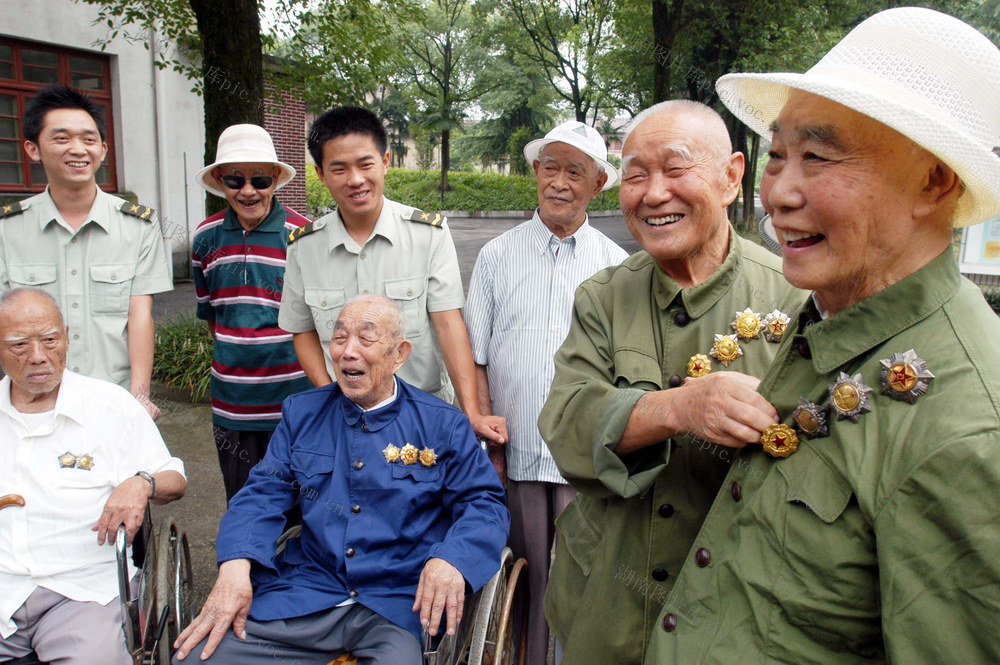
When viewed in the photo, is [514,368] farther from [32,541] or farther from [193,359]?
[193,359]

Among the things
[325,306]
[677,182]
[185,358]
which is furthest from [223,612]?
[185,358]

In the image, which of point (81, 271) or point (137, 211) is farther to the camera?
point (137, 211)

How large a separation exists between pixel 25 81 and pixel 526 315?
35.3 ft

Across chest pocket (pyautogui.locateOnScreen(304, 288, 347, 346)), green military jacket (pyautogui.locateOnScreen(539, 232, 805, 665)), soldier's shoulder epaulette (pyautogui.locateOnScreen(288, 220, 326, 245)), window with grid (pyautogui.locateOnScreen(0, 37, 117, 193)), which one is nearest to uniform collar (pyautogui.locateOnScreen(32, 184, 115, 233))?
soldier's shoulder epaulette (pyautogui.locateOnScreen(288, 220, 326, 245))

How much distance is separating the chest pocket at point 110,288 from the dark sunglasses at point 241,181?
1.97 feet

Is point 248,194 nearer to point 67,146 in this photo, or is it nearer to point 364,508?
point 67,146

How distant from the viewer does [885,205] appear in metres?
1.03

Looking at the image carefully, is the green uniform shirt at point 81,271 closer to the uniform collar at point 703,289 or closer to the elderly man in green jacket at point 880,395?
the uniform collar at point 703,289

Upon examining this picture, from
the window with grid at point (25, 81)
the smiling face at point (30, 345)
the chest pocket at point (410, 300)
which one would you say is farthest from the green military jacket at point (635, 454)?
the window with grid at point (25, 81)

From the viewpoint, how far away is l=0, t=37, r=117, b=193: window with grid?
391 inches

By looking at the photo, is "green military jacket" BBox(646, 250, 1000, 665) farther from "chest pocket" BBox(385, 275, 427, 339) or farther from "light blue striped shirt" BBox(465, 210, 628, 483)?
"chest pocket" BBox(385, 275, 427, 339)

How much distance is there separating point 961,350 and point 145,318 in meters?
3.03

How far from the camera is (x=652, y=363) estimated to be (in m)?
1.61

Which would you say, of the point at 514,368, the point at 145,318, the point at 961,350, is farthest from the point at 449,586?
the point at 145,318
